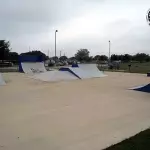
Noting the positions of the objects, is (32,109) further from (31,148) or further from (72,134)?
(31,148)

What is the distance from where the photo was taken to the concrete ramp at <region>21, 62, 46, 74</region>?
30.4 m

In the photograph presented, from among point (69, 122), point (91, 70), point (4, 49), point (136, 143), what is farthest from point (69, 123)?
point (4, 49)

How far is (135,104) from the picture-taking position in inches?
364

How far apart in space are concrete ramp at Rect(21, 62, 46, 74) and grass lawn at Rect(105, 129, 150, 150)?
84.2 feet

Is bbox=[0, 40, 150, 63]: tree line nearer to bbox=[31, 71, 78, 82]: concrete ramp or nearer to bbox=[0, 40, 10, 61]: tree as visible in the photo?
bbox=[0, 40, 10, 61]: tree

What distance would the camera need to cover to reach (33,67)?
3162cm

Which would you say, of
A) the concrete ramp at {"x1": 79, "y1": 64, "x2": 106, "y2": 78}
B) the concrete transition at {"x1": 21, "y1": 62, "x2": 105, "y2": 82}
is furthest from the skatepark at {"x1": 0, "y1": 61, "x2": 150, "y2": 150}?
the concrete ramp at {"x1": 79, "y1": 64, "x2": 106, "y2": 78}

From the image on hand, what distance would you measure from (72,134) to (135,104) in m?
4.35

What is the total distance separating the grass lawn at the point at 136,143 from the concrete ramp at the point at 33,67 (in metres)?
25.7

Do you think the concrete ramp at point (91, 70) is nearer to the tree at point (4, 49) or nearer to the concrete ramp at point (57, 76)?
the concrete ramp at point (57, 76)

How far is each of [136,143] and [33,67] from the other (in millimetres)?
27822

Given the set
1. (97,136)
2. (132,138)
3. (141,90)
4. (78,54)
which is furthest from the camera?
(78,54)

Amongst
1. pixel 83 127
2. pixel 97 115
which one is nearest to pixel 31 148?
pixel 83 127

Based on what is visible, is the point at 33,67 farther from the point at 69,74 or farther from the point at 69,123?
the point at 69,123
